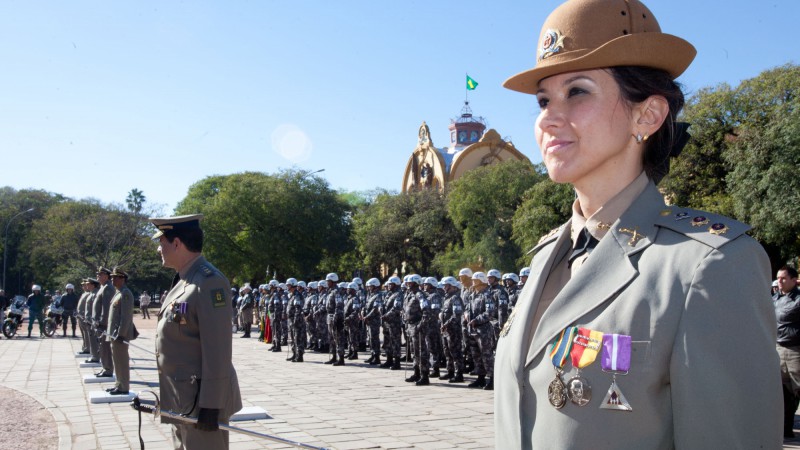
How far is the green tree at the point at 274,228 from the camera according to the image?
4541 centimetres

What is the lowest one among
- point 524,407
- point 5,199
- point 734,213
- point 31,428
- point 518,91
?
point 31,428

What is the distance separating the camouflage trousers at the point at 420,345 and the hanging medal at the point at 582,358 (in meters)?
12.3

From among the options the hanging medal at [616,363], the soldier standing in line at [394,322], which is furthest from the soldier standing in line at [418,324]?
the hanging medal at [616,363]

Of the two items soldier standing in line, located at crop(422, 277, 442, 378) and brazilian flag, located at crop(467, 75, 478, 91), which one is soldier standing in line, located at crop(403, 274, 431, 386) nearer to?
soldier standing in line, located at crop(422, 277, 442, 378)

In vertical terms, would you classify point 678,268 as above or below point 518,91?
below

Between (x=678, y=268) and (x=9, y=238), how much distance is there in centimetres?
7177

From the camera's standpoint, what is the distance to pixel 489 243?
1570 inches

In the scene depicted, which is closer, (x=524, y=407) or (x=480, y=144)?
(x=524, y=407)

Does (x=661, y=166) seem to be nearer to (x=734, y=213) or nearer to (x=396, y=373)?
(x=396, y=373)

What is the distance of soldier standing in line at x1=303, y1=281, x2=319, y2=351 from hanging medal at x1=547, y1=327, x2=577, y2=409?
1804 centimetres

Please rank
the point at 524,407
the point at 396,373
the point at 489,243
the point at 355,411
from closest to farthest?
the point at 524,407
the point at 355,411
the point at 396,373
the point at 489,243

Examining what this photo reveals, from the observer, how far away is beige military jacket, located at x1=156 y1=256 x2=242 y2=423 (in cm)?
427

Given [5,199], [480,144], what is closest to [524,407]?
[480,144]

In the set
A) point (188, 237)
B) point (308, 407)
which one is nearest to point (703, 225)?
point (188, 237)
